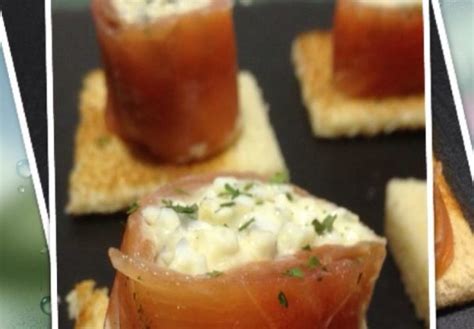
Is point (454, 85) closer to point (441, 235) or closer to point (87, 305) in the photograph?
point (441, 235)

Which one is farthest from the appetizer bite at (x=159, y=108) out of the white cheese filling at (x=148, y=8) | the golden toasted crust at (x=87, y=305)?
the golden toasted crust at (x=87, y=305)

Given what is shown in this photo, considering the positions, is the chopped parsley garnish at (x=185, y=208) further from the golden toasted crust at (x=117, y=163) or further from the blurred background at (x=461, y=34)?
the blurred background at (x=461, y=34)

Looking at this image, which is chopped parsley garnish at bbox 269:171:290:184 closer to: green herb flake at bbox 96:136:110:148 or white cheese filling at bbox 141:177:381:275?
white cheese filling at bbox 141:177:381:275

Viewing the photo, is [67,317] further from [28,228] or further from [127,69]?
[127,69]

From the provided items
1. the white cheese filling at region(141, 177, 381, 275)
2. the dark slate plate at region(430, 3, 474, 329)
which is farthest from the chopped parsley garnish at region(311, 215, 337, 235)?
the dark slate plate at region(430, 3, 474, 329)

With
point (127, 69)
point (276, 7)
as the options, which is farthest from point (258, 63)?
point (127, 69)
